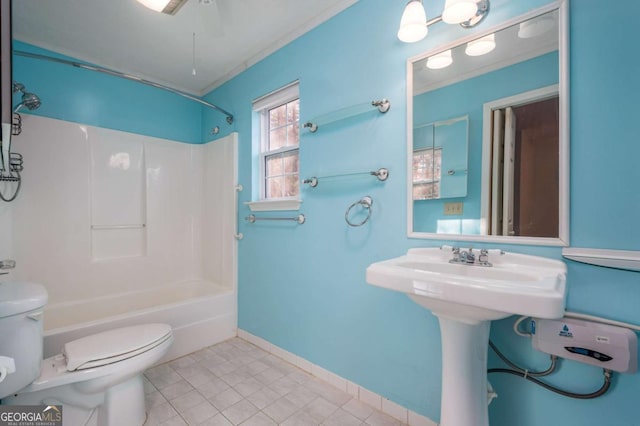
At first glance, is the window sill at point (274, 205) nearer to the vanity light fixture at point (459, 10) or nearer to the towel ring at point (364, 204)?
the towel ring at point (364, 204)

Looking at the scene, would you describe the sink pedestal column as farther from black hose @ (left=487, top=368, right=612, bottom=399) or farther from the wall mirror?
the wall mirror

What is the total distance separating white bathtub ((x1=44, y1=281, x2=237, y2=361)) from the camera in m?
1.86

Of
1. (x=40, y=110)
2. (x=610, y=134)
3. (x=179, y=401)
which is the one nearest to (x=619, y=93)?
(x=610, y=134)

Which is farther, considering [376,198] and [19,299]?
[376,198]

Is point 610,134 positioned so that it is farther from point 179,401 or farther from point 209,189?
point 209,189

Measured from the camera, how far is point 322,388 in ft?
→ 5.93

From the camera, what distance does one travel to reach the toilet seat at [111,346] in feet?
4.27

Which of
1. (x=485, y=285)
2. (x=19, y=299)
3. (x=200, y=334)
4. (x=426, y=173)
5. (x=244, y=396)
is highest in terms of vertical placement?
(x=426, y=173)

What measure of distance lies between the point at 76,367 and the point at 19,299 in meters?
0.40

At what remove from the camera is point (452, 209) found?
4.51ft

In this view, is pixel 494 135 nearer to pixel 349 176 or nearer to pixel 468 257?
pixel 468 257

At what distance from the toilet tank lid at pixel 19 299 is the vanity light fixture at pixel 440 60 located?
208cm

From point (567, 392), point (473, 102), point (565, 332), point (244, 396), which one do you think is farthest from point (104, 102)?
point (567, 392)

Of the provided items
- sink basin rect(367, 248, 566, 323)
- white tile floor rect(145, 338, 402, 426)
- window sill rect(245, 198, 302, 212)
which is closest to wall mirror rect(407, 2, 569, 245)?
sink basin rect(367, 248, 566, 323)
